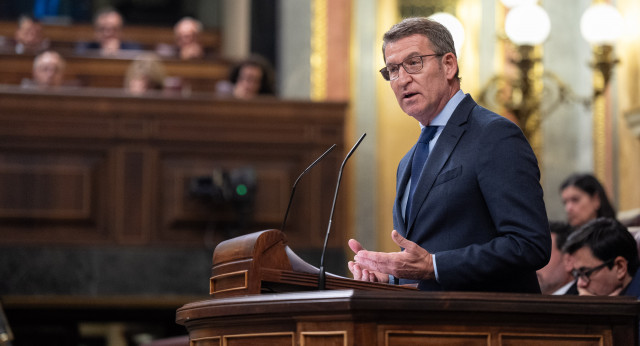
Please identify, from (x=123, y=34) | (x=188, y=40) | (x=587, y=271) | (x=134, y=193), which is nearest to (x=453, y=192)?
(x=587, y=271)

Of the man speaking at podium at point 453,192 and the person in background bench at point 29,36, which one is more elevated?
the person in background bench at point 29,36

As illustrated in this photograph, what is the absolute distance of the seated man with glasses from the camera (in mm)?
3699

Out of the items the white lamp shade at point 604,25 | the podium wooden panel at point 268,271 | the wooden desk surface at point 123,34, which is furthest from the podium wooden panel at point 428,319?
the wooden desk surface at point 123,34

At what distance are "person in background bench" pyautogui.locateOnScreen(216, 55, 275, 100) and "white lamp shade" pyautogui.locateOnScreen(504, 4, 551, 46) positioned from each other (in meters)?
1.90

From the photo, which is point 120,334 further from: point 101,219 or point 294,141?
point 294,141

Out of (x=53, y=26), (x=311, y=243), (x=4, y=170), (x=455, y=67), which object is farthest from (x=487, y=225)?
(x=53, y=26)

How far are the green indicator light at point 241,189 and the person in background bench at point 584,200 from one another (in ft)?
8.68

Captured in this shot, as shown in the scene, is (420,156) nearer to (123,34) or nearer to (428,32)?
(428,32)

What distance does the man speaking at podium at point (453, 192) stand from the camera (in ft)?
7.98

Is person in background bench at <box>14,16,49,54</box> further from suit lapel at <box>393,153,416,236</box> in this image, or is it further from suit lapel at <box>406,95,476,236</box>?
suit lapel at <box>406,95,476,236</box>

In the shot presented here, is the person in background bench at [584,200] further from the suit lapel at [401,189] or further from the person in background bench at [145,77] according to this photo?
the person in background bench at [145,77]

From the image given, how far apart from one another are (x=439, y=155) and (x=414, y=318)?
1.98 ft

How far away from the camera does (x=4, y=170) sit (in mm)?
7195

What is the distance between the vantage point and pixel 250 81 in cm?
815
